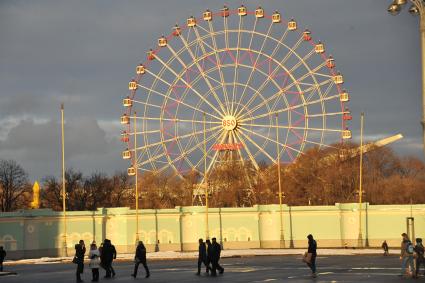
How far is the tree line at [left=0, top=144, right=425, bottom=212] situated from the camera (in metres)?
108

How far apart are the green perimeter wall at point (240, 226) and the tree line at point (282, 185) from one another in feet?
37.4

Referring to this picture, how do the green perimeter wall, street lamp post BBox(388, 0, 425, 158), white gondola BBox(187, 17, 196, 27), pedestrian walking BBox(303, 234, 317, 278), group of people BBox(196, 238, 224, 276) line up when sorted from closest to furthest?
street lamp post BBox(388, 0, 425, 158) → pedestrian walking BBox(303, 234, 317, 278) → group of people BBox(196, 238, 224, 276) → the green perimeter wall → white gondola BBox(187, 17, 196, 27)

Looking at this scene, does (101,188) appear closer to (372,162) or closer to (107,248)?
(372,162)

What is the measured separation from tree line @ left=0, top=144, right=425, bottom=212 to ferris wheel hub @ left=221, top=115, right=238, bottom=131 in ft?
17.1

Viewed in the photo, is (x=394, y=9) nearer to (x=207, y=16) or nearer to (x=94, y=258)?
(x=94, y=258)

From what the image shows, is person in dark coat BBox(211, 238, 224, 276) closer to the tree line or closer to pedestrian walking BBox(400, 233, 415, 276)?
pedestrian walking BBox(400, 233, 415, 276)

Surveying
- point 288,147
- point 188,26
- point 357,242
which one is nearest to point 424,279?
point 357,242

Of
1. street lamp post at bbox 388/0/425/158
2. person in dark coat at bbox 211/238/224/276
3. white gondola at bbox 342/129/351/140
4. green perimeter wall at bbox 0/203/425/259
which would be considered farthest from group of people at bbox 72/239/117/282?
white gondola at bbox 342/129/351/140

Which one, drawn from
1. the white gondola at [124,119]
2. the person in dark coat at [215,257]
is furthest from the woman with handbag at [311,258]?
the white gondola at [124,119]

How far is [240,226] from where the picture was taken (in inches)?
3076

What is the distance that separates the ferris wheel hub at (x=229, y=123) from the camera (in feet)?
278

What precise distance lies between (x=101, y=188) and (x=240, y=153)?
56.0 metres

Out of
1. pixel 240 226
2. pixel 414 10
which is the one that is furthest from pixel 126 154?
pixel 414 10

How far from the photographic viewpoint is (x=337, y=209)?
78.4 m
